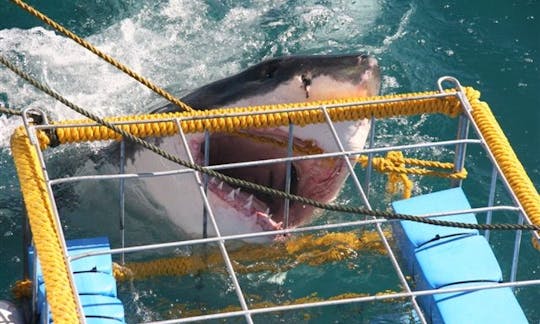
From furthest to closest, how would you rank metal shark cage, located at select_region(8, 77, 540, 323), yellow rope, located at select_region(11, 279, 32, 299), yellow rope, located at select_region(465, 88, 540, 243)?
yellow rope, located at select_region(11, 279, 32, 299) < yellow rope, located at select_region(465, 88, 540, 243) < metal shark cage, located at select_region(8, 77, 540, 323)

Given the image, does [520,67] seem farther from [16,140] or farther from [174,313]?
[16,140]

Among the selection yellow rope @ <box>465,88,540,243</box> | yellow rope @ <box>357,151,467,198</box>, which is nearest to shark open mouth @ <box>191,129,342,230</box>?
yellow rope @ <box>357,151,467,198</box>

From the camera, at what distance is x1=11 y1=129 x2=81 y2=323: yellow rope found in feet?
5.17

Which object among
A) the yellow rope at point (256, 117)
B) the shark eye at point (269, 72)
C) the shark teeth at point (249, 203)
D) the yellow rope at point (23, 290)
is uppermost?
the shark eye at point (269, 72)

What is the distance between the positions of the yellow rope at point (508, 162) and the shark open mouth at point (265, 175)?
473 millimetres

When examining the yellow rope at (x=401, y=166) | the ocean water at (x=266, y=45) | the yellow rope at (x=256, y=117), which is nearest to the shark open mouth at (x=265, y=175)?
the yellow rope at (x=401, y=166)

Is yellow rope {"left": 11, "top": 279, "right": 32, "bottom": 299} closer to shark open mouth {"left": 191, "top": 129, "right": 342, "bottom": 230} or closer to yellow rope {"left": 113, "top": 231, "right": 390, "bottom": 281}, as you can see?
yellow rope {"left": 113, "top": 231, "right": 390, "bottom": 281}

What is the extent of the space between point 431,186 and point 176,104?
3.52ft

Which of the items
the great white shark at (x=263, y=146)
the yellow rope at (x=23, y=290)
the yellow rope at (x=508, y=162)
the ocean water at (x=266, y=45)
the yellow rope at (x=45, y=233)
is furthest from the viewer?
the ocean water at (x=266, y=45)

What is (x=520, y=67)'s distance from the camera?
3.98 metres

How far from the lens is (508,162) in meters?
1.99

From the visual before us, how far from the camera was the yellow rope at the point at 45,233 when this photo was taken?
5.17 ft

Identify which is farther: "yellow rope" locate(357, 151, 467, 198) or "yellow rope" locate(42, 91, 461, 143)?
Answer: "yellow rope" locate(357, 151, 467, 198)

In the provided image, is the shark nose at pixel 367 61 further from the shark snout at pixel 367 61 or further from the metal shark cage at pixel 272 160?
the metal shark cage at pixel 272 160
